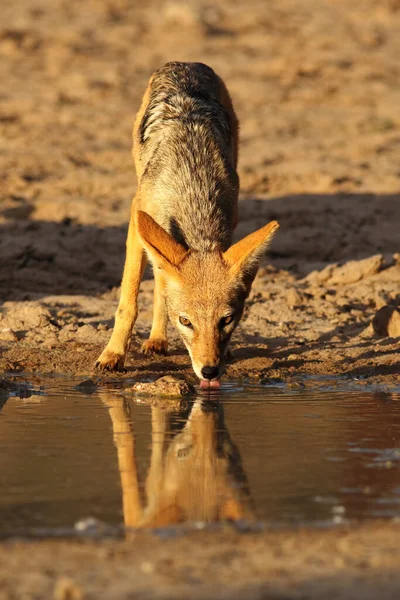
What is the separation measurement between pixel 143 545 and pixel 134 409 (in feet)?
8.63

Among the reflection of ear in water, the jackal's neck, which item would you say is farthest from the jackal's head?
the reflection of ear in water

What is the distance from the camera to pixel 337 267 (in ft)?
34.5

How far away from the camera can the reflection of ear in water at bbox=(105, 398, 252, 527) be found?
4379 millimetres

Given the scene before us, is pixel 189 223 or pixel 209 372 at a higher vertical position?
pixel 189 223

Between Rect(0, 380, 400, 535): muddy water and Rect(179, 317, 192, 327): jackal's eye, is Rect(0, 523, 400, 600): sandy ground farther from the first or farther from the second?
Rect(179, 317, 192, 327): jackal's eye

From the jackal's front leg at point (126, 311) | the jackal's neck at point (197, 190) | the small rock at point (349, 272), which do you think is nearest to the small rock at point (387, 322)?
the small rock at point (349, 272)

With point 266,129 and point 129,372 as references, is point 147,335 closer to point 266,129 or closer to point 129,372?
point 129,372

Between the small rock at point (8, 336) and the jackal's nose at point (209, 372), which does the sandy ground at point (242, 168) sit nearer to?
the small rock at point (8, 336)

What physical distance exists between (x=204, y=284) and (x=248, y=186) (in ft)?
21.1

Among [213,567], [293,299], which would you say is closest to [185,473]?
[213,567]

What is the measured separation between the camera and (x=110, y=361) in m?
7.90

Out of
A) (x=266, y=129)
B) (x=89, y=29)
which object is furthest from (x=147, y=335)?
(x=89, y=29)

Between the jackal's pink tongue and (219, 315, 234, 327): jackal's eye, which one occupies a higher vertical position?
(219, 315, 234, 327): jackal's eye

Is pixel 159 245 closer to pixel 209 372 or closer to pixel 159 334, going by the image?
pixel 209 372
